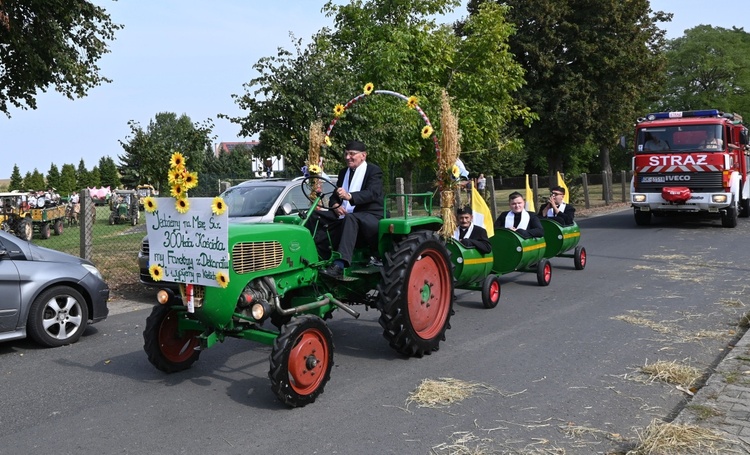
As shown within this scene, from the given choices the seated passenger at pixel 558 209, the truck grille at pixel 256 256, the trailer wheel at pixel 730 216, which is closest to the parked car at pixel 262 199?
the seated passenger at pixel 558 209

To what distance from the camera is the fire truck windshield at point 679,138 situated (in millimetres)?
16922

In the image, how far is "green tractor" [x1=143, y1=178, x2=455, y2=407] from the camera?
192 inches

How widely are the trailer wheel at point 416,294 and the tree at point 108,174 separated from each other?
93790 mm

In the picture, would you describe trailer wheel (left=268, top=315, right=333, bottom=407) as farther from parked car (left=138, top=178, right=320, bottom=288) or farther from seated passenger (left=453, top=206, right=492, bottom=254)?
parked car (left=138, top=178, right=320, bottom=288)

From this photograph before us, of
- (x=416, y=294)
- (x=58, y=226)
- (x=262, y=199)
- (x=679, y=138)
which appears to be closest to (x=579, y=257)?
(x=262, y=199)

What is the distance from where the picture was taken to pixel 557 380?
5.40 meters

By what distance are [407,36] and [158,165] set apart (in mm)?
9565

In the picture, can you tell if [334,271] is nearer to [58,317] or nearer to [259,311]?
[259,311]

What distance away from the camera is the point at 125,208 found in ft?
99.3

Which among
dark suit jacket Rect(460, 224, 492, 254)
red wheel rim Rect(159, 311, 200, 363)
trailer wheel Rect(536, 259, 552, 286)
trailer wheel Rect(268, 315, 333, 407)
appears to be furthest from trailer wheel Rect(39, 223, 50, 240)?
trailer wheel Rect(268, 315, 333, 407)

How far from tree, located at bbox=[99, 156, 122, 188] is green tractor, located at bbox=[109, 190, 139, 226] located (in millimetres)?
66000

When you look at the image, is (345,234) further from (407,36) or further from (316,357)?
(407,36)

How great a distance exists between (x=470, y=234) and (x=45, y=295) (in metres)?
5.14

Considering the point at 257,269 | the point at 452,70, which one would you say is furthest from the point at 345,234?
the point at 452,70
